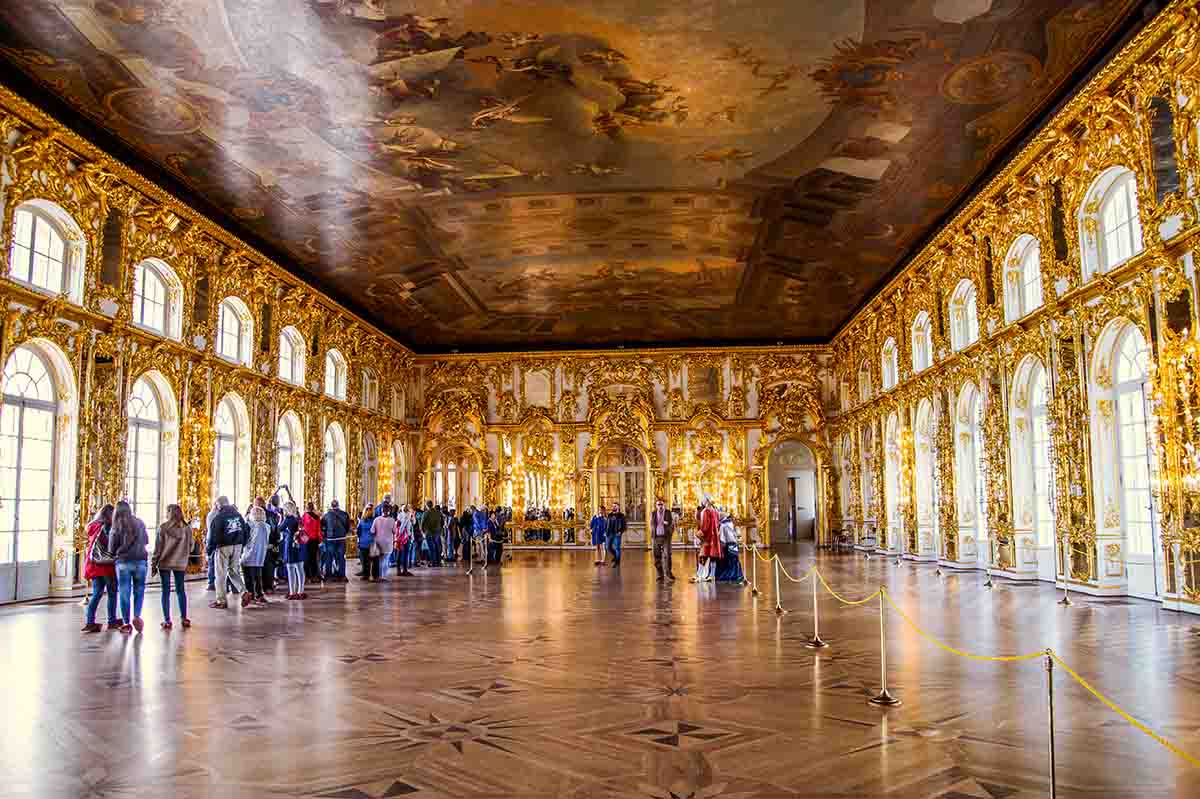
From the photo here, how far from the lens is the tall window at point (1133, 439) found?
13188 mm

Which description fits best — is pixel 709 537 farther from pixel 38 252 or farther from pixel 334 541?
pixel 38 252

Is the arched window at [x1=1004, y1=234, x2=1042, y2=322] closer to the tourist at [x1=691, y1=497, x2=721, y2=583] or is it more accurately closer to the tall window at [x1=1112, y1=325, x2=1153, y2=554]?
the tall window at [x1=1112, y1=325, x2=1153, y2=554]

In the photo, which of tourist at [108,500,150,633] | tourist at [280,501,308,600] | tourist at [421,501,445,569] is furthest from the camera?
tourist at [421,501,445,569]

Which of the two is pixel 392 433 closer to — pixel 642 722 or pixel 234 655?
pixel 234 655

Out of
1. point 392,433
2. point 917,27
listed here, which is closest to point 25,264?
point 917,27

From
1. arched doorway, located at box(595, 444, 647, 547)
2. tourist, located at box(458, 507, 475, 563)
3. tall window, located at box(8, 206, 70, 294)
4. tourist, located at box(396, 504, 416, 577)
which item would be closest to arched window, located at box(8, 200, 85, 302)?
tall window, located at box(8, 206, 70, 294)

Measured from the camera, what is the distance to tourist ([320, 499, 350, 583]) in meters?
17.9

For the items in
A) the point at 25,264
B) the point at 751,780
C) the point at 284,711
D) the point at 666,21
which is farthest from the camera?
the point at 25,264

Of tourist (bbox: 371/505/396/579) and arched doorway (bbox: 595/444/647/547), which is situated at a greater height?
arched doorway (bbox: 595/444/647/547)

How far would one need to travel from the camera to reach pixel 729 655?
8844mm

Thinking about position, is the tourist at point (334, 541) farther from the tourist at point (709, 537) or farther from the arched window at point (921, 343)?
the arched window at point (921, 343)

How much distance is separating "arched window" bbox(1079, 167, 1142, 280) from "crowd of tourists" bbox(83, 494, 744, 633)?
7752 mm

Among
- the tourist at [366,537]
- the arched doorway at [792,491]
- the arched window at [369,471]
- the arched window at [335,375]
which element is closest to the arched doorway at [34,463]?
the tourist at [366,537]

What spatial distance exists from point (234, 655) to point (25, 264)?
8592 millimetres
